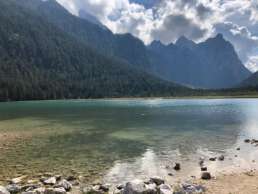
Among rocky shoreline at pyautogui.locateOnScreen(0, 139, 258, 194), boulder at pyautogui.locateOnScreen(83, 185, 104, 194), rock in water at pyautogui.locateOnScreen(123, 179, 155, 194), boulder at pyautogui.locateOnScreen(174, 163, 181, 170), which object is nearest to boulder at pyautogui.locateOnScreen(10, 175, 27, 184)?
rocky shoreline at pyautogui.locateOnScreen(0, 139, 258, 194)

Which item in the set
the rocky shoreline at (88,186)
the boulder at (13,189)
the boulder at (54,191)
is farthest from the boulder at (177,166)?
the boulder at (13,189)

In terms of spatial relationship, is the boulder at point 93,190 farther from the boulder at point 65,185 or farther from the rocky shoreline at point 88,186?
the boulder at point 65,185

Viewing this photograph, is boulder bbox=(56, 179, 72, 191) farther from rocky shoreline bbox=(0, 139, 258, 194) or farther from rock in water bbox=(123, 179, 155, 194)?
rock in water bbox=(123, 179, 155, 194)

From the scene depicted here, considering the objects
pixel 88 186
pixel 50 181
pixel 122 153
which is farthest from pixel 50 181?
pixel 122 153

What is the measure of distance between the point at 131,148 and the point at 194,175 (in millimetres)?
11764

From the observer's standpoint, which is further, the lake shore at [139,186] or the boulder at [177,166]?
the boulder at [177,166]

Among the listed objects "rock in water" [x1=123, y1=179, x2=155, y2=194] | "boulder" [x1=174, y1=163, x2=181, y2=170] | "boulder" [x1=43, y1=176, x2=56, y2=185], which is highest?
"rock in water" [x1=123, y1=179, x2=155, y2=194]

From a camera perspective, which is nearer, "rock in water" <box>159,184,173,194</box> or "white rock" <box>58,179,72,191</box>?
"rock in water" <box>159,184,173,194</box>

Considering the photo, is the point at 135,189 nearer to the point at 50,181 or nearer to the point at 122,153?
the point at 50,181

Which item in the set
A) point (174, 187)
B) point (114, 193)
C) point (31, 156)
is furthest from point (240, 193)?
point (31, 156)

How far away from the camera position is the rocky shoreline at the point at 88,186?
1644 centimetres

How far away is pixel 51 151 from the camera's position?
32.0m

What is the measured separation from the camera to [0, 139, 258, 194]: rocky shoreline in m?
16.4

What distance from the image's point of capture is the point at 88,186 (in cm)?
1967
